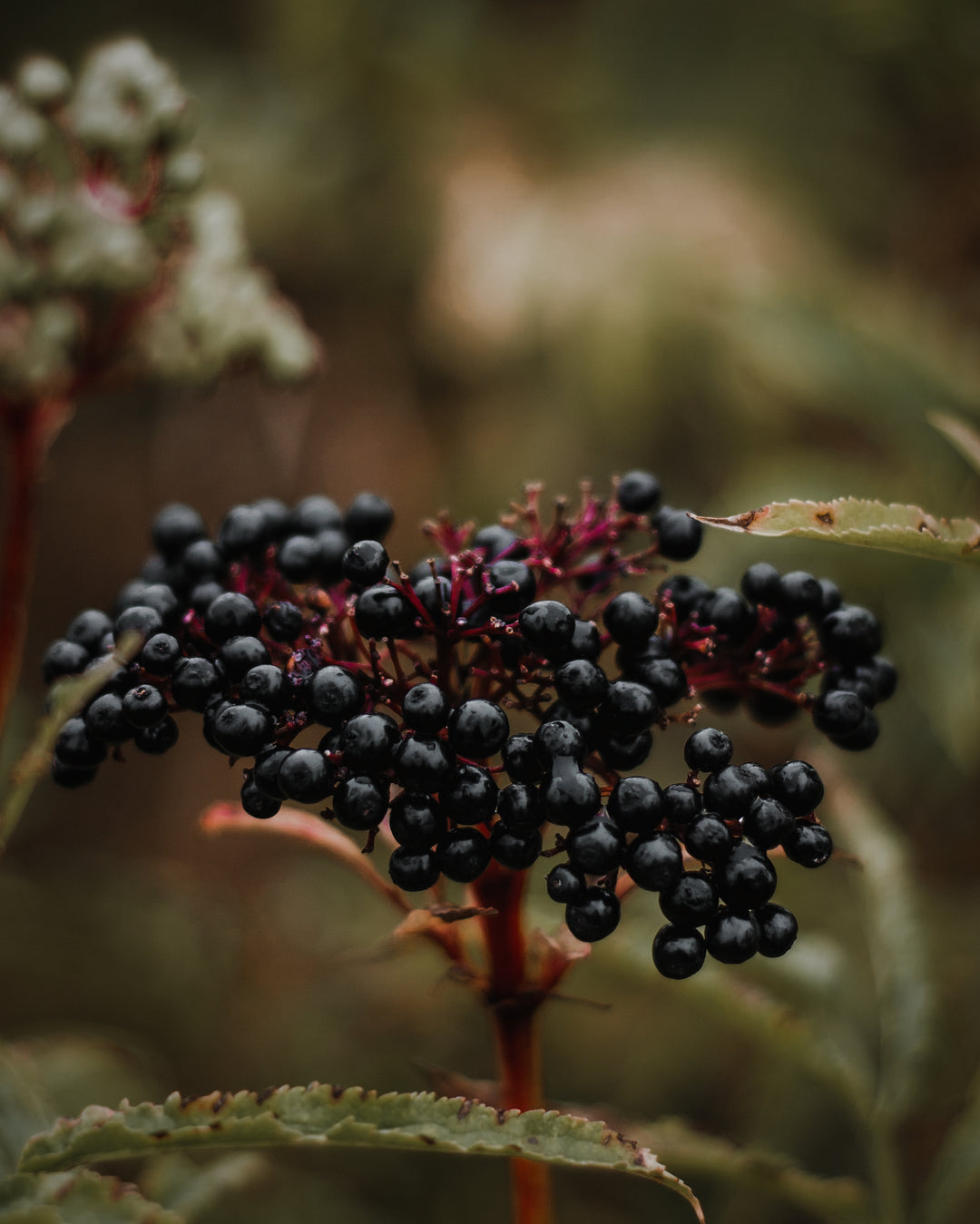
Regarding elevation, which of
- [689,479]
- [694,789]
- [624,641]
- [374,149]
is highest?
[374,149]

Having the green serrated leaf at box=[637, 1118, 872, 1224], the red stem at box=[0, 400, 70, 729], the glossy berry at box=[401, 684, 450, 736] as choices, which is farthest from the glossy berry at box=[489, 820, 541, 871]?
the red stem at box=[0, 400, 70, 729]

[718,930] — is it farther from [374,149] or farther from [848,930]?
[374,149]

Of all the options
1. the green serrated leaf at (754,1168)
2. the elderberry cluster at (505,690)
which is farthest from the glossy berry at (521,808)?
the green serrated leaf at (754,1168)

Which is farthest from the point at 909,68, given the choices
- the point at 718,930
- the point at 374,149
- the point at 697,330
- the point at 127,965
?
the point at 127,965

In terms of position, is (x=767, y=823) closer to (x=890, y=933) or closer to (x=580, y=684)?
(x=580, y=684)

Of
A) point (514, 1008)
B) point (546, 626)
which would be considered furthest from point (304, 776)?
point (514, 1008)

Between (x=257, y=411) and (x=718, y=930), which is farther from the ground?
(x=257, y=411)
